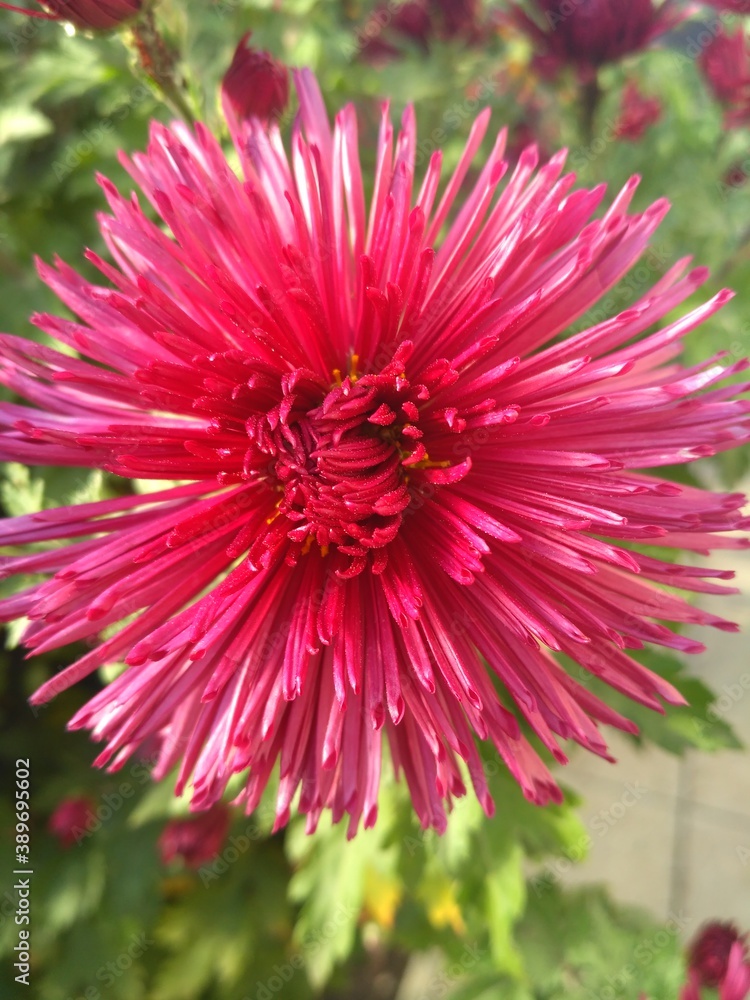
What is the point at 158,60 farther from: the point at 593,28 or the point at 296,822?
the point at 296,822

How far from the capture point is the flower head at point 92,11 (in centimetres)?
69

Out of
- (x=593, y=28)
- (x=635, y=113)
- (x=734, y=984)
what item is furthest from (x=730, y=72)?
(x=734, y=984)

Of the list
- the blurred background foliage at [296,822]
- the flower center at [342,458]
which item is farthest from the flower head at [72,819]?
the flower center at [342,458]

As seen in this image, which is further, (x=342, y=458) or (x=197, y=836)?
(x=197, y=836)

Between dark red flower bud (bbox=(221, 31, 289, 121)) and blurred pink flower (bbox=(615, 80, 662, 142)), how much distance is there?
86cm

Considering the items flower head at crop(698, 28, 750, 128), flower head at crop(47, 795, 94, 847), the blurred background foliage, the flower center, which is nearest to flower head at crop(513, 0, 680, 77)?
the blurred background foliage

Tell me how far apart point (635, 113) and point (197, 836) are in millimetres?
1628

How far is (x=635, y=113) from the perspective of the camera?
151 cm

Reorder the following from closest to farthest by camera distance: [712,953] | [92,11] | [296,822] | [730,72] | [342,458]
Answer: [342,458]
[92,11]
[712,953]
[296,822]
[730,72]

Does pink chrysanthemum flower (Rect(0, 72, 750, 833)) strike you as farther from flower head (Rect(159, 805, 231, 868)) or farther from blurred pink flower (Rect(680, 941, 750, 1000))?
flower head (Rect(159, 805, 231, 868))

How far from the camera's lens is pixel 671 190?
112 cm

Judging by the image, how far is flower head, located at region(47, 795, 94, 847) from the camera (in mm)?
1319

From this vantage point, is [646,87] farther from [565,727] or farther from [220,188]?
[565,727]

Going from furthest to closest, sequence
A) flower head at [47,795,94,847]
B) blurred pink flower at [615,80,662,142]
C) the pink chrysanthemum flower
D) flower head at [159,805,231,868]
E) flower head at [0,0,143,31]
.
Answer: blurred pink flower at [615,80,662,142] → flower head at [47,795,94,847] → flower head at [159,805,231,868] → flower head at [0,0,143,31] → the pink chrysanthemum flower
